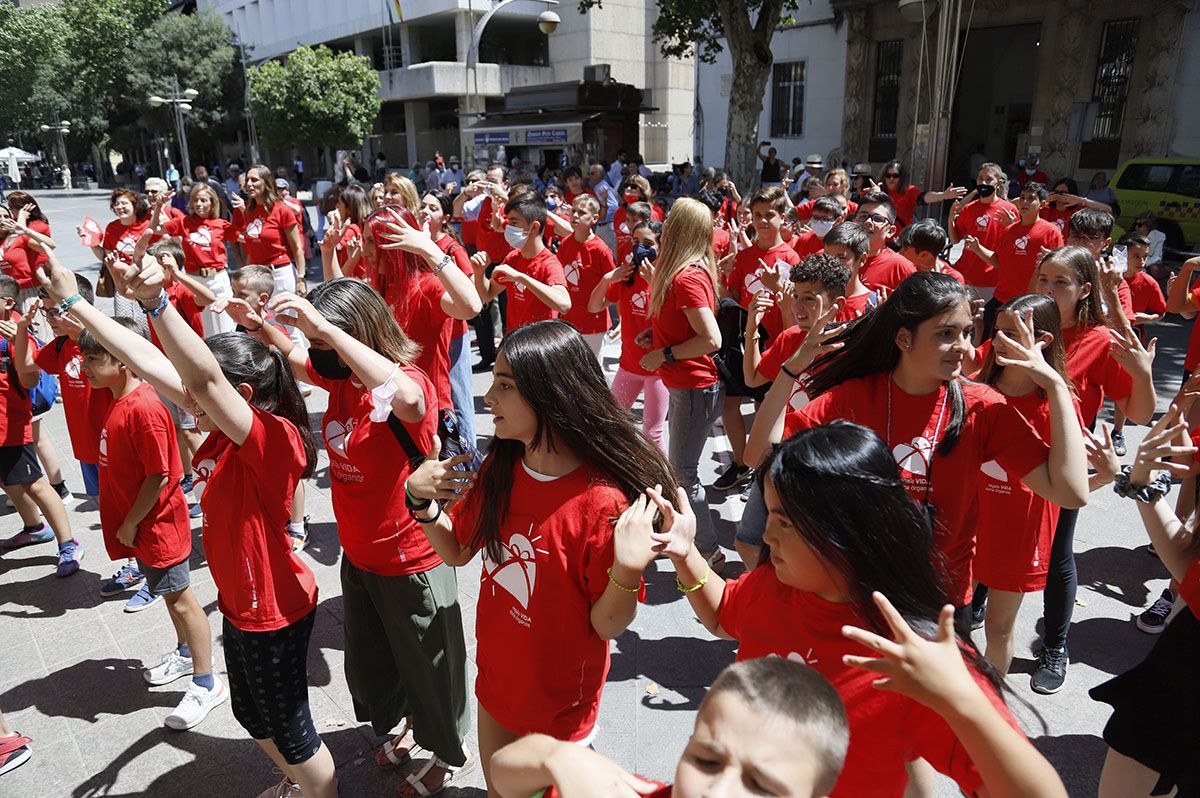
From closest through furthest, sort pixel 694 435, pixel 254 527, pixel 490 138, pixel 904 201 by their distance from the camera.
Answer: pixel 254 527
pixel 694 435
pixel 904 201
pixel 490 138

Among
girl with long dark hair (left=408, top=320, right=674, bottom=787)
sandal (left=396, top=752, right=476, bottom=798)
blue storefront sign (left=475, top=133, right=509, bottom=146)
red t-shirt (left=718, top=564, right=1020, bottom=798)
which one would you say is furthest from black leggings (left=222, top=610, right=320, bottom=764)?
blue storefront sign (left=475, top=133, right=509, bottom=146)

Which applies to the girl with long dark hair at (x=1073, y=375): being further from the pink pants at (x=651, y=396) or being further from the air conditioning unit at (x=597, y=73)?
the air conditioning unit at (x=597, y=73)

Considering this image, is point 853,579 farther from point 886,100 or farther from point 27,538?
point 886,100

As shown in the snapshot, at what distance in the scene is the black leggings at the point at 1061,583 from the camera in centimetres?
341

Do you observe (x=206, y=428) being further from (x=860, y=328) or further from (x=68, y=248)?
(x=68, y=248)

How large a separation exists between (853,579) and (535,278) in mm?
4293

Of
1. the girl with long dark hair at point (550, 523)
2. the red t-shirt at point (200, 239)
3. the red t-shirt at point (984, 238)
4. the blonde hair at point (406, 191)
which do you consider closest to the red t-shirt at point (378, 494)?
the girl with long dark hair at point (550, 523)

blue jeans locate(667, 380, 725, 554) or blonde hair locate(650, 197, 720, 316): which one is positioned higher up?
blonde hair locate(650, 197, 720, 316)

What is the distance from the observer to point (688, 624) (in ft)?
13.4

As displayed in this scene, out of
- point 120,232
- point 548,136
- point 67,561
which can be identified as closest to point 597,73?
point 548,136

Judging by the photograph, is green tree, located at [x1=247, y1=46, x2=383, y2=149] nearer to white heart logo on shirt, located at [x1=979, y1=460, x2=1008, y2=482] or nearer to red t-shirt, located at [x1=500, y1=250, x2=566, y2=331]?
red t-shirt, located at [x1=500, y1=250, x2=566, y2=331]

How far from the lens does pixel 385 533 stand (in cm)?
272

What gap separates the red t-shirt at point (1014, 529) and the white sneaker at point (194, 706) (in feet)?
10.8

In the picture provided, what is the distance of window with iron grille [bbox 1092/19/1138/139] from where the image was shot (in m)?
18.3
